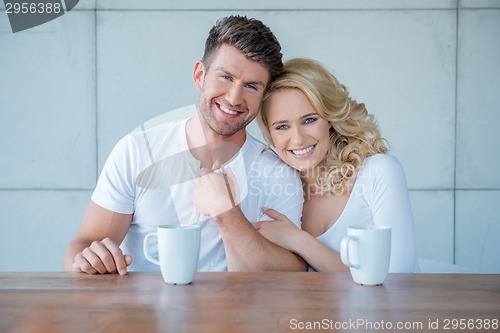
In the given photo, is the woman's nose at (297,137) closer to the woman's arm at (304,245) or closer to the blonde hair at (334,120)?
the blonde hair at (334,120)

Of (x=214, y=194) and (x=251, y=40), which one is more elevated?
(x=251, y=40)

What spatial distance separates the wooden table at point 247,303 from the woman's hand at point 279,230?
0.44m

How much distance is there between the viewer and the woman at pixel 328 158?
1674 millimetres

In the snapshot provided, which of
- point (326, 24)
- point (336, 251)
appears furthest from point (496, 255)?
point (336, 251)

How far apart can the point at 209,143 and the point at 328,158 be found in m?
0.40

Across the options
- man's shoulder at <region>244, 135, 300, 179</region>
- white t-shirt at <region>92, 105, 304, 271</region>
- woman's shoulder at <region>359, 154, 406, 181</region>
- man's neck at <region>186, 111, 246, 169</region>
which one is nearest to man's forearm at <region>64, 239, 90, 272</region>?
white t-shirt at <region>92, 105, 304, 271</region>

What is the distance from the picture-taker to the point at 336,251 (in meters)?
1.64

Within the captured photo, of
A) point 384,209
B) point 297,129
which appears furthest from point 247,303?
→ point 297,129

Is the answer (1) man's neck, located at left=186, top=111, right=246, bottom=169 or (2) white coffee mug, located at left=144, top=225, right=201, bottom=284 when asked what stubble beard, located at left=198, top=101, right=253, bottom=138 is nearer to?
(1) man's neck, located at left=186, top=111, right=246, bottom=169

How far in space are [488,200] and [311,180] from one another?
1580mm

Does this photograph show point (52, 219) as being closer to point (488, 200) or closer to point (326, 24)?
point (326, 24)

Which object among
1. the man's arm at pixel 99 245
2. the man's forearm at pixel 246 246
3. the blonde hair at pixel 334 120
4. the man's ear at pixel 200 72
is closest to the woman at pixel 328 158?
the blonde hair at pixel 334 120

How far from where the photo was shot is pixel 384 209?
165 centimetres

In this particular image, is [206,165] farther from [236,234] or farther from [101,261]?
[101,261]
